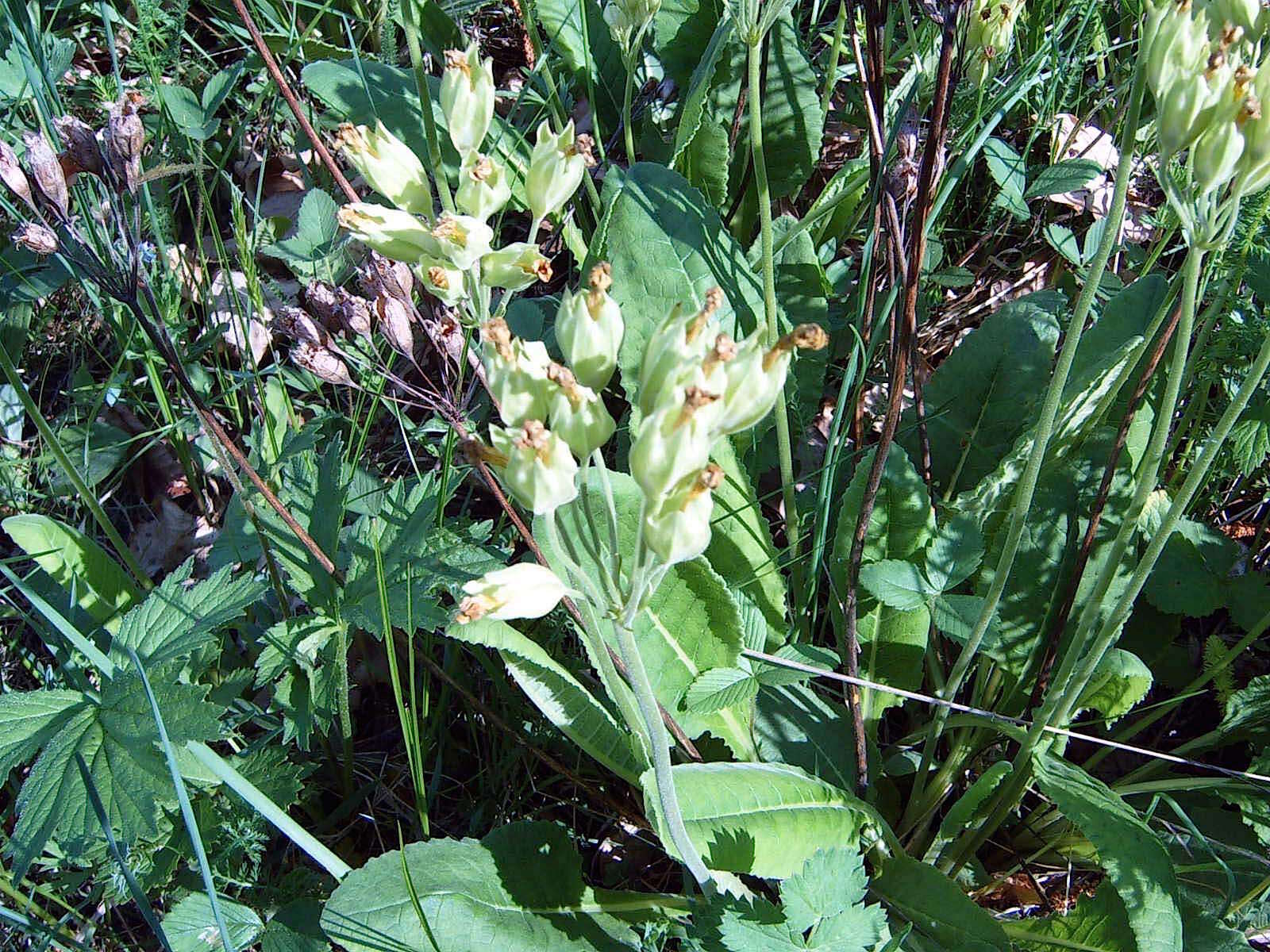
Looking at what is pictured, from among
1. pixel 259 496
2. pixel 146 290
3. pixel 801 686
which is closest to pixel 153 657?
pixel 259 496

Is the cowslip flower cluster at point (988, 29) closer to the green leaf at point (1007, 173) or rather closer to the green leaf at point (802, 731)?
the green leaf at point (1007, 173)

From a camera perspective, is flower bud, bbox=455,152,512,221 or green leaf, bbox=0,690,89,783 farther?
green leaf, bbox=0,690,89,783

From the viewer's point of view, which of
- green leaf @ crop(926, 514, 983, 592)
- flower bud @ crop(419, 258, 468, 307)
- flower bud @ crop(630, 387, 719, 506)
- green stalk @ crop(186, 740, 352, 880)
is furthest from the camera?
green leaf @ crop(926, 514, 983, 592)

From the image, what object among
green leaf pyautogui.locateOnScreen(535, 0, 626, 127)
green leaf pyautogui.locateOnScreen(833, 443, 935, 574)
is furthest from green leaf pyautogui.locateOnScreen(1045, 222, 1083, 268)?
green leaf pyautogui.locateOnScreen(535, 0, 626, 127)

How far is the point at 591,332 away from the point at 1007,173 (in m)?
2.21

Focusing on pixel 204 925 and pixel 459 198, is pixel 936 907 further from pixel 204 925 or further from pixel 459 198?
pixel 459 198

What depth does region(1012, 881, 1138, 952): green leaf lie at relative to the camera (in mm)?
2074

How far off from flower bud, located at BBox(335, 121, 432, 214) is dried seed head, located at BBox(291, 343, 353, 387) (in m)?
0.33

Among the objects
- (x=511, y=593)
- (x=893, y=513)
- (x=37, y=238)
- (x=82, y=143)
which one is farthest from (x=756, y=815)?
(x=82, y=143)

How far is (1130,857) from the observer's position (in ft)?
6.42

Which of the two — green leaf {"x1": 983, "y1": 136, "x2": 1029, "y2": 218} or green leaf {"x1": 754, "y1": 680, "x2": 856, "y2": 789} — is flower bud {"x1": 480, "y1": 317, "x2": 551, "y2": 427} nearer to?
green leaf {"x1": 754, "y1": 680, "x2": 856, "y2": 789}

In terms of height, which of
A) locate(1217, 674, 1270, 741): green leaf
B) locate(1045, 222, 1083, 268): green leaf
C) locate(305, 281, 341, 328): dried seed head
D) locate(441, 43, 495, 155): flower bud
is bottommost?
locate(1217, 674, 1270, 741): green leaf

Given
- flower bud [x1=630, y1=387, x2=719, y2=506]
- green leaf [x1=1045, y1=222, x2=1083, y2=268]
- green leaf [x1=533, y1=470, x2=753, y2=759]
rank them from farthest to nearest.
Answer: green leaf [x1=1045, y1=222, x2=1083, y2=268] < green leaf [x1=533, y1=470, x2=753, y2=759] < flower bud [x1=630, y1=387, x2=719, y2=506]

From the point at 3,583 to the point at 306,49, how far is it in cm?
196
